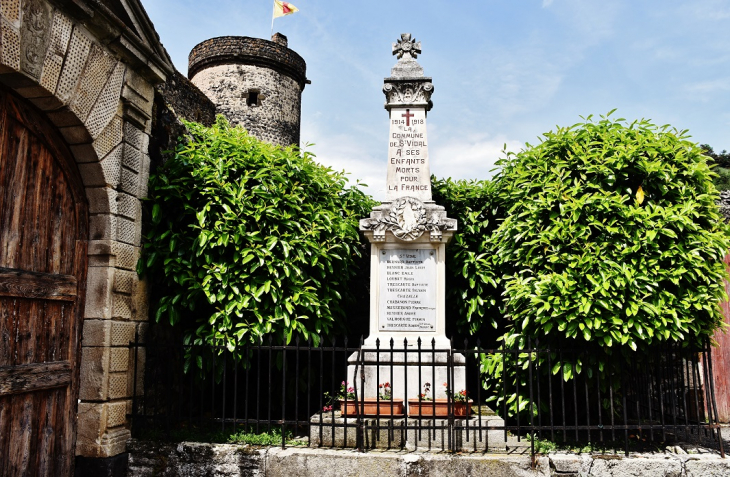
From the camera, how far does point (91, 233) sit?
4.90 metres

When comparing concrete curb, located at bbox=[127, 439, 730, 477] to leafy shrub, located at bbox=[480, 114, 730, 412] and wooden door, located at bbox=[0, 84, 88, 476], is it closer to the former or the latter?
leafy shrub, located at bbox=[480, 114, 730, 412]

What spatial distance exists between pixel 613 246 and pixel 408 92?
286cm

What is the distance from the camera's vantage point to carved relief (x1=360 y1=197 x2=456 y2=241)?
5883 millimetres

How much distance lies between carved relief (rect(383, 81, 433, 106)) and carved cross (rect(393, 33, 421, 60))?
0.48 metres

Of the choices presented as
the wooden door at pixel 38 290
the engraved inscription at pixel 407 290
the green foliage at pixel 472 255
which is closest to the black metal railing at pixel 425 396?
the engraved inscription at pixel 407 290

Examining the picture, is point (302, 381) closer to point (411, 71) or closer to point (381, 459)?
point (381, 459)

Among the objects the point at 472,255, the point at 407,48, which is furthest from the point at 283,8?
the point at 472,255

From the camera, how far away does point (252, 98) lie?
55.0ft

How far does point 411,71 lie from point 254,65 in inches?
456

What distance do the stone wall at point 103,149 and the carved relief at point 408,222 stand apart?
2474mm

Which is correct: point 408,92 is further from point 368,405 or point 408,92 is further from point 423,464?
point 423,464

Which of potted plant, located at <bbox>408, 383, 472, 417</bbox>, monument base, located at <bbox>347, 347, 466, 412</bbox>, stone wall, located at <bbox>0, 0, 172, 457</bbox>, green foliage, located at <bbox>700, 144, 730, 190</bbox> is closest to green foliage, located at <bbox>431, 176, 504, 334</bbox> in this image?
monument base, located at <bbox>347, 347, 466, 412</bbox>

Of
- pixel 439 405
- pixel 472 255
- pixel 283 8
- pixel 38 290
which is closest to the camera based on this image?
pixel 38 290

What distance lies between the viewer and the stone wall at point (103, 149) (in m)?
4.27
